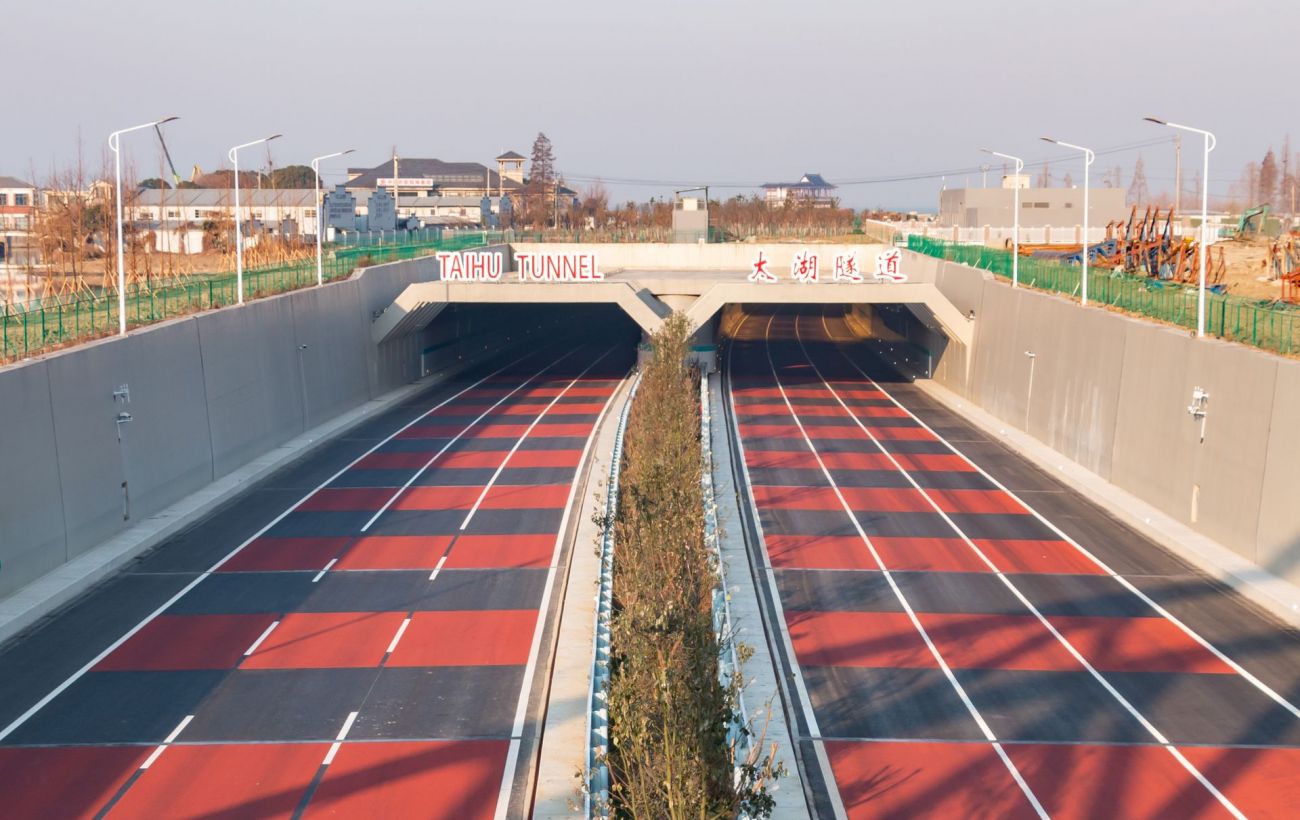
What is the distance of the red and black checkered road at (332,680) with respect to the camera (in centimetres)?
1731

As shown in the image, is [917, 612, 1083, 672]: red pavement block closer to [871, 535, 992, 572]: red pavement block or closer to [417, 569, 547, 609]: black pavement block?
[871, 535, 992, 572]: red pavement block

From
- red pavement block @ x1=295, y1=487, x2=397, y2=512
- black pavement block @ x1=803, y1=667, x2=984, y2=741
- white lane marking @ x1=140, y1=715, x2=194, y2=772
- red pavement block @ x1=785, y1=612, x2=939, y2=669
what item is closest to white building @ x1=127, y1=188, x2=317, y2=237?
red pavement block @ x1=295, y1=487, x2=397, y2=512

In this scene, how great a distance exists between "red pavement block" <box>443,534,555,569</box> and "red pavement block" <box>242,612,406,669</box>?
3.75 meters

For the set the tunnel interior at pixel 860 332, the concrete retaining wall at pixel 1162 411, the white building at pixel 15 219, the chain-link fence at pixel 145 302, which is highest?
the white building at pixel 15 219

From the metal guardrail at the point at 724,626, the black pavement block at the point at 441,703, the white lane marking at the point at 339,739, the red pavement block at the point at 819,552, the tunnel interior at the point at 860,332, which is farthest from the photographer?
the tunnel interior at the point at 860,332

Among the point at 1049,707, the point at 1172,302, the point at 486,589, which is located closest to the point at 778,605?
the point at 486,589

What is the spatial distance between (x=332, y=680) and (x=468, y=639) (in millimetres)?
2869

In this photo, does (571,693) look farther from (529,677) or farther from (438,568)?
(438,568)

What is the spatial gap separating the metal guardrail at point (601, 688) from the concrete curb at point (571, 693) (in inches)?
8.2

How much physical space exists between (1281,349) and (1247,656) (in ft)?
28.5

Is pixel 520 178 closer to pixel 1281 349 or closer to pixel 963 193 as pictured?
pixel 963 193

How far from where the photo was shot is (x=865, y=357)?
2798 inches

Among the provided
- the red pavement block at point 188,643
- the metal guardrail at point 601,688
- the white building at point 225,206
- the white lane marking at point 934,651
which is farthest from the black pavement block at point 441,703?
the white building at point 225,206

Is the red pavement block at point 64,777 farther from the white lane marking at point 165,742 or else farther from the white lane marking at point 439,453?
the white lane marking at point 439,453
